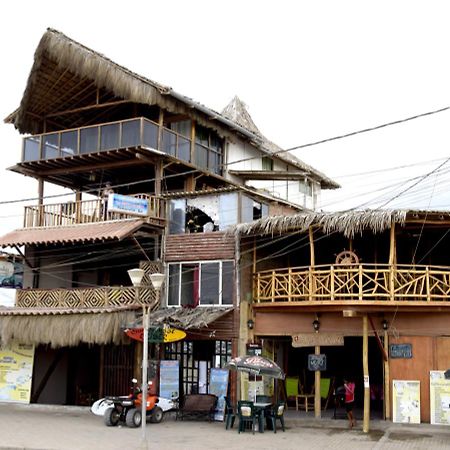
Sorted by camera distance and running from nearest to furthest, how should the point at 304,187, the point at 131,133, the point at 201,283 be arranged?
the point at 201,283, the point at 131,133, the point at 304,187

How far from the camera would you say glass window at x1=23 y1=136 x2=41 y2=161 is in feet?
84.5

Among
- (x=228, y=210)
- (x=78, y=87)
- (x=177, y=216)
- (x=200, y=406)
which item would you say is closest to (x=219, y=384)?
(x=200, y=406)

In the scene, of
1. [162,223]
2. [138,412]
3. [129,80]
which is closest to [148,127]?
[129,80]

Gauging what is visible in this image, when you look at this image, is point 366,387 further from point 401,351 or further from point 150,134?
point 150,134

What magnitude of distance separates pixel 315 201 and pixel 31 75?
14.1m

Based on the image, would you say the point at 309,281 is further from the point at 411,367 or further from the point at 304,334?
the point at 411,367

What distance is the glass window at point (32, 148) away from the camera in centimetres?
2575

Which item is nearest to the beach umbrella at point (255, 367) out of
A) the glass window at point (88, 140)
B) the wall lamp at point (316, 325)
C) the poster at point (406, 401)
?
the wall lamp at point (316, 325)

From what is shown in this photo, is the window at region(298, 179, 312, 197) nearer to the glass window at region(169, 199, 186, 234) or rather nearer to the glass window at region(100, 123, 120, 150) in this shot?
the glass window at region(169, 199, 186, 234)

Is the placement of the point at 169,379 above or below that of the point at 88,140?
below

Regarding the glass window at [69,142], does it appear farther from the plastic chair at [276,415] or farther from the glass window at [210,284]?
the plastic chair at [276,415]

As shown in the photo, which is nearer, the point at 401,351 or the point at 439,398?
the point at 439,398

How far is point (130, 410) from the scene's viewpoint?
732 inches

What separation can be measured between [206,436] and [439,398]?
6650 mm
